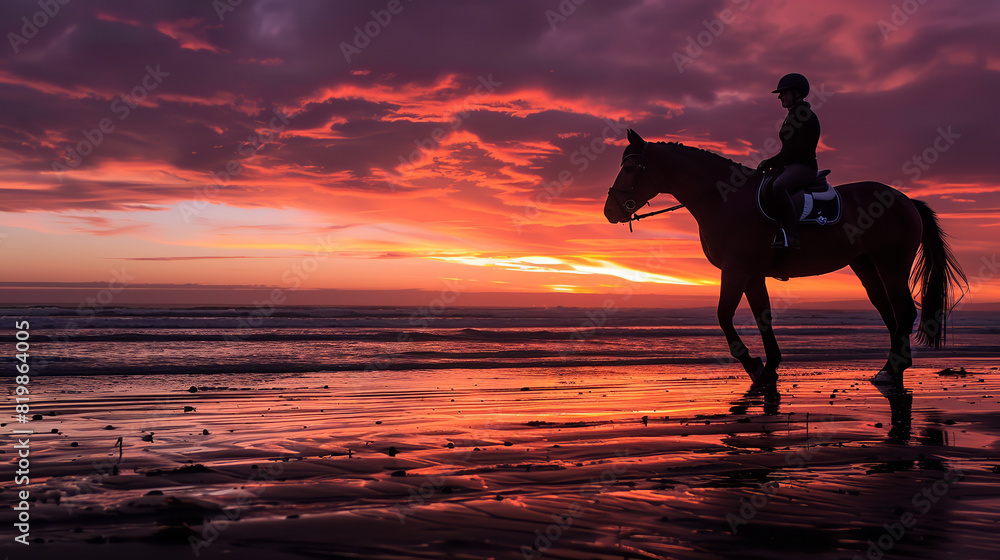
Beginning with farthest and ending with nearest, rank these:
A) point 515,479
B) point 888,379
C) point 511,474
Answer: point 888,379 → point 511,474 → point 515,479

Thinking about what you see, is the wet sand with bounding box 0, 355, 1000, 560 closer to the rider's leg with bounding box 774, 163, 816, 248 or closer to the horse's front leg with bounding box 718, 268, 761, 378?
the horse's front leg with bounding box 718, 268, 761, 378

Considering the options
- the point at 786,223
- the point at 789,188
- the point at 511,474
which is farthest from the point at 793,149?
the point at 511,474

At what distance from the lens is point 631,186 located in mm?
8500

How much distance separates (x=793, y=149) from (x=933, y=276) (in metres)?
3.88

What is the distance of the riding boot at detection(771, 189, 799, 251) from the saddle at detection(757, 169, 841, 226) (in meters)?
0.10

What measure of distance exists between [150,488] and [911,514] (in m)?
3.95

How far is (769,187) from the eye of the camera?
7.86 metres

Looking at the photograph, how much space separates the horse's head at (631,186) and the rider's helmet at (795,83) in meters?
1.82

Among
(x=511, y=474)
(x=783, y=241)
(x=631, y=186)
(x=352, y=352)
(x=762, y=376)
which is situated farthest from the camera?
(x=352, y=352)

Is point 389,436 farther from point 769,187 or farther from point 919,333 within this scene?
point 919,333

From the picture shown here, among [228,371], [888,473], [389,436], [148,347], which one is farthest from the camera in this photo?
[148,347]

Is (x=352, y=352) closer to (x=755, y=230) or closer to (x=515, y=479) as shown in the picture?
(x=755, y=230)

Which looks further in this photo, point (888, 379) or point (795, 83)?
point (888, 379)

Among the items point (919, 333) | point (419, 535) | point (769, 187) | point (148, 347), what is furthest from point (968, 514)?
point (148, 347)
